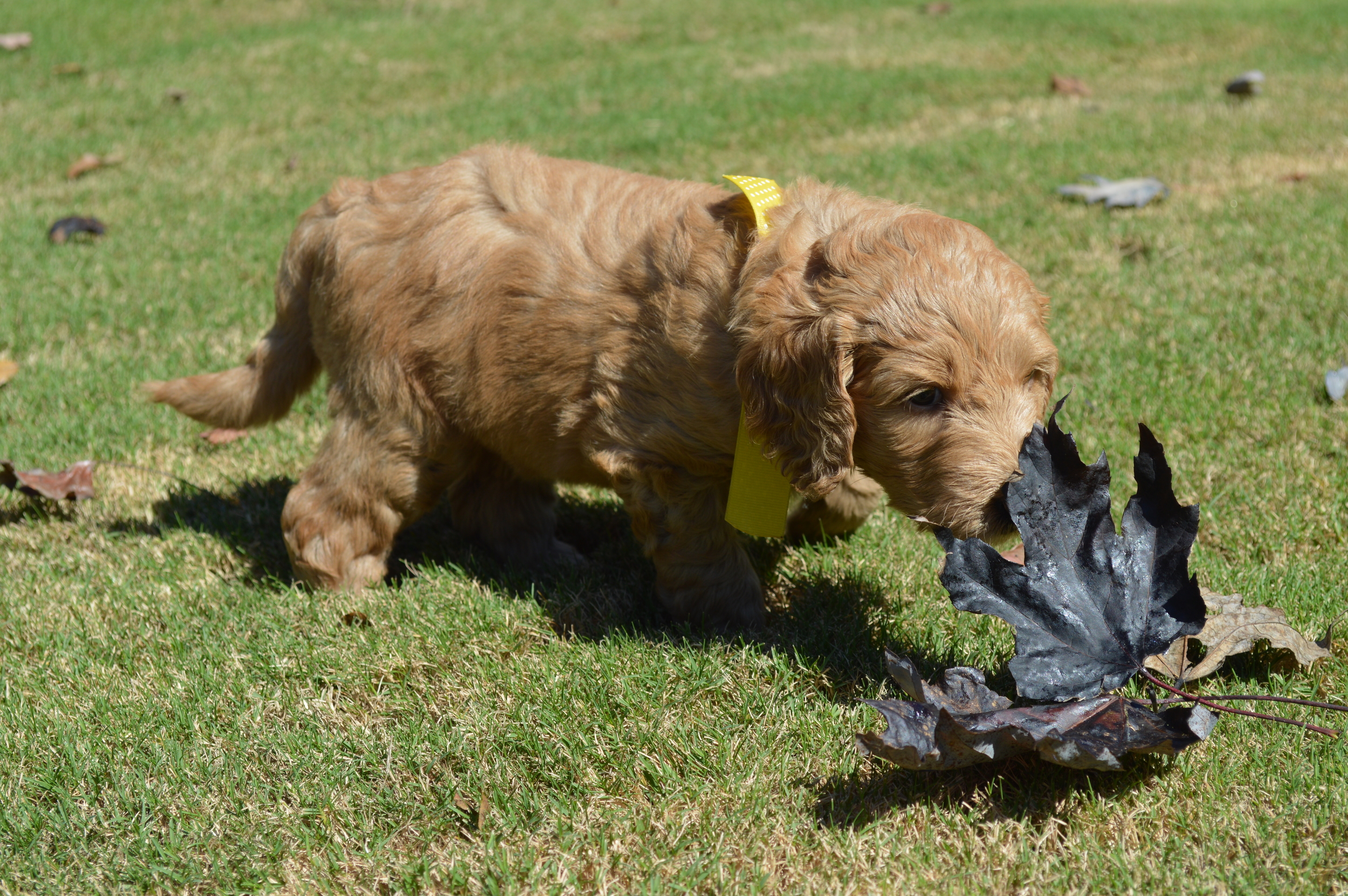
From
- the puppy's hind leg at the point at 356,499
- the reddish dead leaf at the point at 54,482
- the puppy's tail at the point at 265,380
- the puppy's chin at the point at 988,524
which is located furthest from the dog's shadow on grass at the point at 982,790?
the reddish dead leaf at the point at 54,482

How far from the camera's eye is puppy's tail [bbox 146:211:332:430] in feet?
14.5

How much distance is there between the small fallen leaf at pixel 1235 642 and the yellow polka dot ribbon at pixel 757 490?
Answer: 3.68ft

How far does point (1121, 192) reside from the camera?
7.66 metres

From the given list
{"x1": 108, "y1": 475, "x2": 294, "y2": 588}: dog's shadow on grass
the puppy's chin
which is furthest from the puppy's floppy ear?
{"x1": 108, "y1": 475, "x2": 294, "y2": 588}: dog's shadow on grass

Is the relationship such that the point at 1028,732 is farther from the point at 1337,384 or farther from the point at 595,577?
the point at 1337,384

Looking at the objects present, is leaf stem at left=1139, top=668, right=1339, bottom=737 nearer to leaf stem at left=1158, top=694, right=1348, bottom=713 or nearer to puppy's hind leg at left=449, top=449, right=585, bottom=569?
leaf stem at left=1158, top=694, right=1348, bottom=713

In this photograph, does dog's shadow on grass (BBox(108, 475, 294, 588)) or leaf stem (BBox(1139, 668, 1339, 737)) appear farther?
dog's shadow on grass (BBox(108, 475, 294, 588))

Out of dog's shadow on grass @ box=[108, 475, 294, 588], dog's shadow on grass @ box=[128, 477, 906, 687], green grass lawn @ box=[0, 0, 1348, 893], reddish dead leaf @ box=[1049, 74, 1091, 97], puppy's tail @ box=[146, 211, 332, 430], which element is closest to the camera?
green grass lawn @ box=[0, 0, 1348, 893]

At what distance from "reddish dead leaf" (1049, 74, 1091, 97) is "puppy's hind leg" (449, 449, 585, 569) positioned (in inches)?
337

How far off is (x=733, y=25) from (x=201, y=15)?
23.2 feet

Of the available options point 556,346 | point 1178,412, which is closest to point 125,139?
point 556,346

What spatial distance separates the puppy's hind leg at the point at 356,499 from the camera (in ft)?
13.3

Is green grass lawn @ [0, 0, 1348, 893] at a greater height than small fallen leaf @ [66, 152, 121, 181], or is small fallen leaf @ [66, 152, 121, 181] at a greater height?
small fallen leaf @ [66, 152, 121, 181]

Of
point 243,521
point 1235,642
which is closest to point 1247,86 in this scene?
point 1235,642
